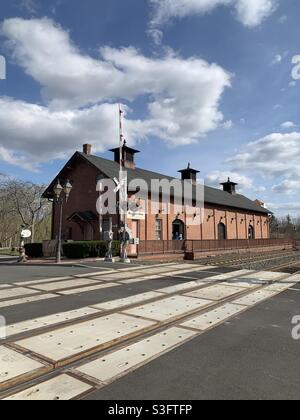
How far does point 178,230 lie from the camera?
3275 cm

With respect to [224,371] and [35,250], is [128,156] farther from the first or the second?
[224,371]

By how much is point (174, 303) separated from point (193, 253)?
60.8 feet

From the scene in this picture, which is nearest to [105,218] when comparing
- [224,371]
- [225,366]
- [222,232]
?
[222,232]

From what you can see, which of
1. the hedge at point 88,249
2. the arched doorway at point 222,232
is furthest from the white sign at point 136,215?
the arched doorway at point 222,232

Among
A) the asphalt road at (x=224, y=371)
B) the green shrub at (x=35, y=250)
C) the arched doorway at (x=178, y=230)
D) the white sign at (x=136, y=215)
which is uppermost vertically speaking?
the white sign at (x=136, y=215)

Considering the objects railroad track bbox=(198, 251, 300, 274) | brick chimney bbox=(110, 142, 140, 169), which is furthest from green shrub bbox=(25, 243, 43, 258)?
railroad track bbox=(198, 251, 300, 274)

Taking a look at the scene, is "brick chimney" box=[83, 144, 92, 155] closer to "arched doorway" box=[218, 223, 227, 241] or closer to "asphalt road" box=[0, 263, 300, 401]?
"arched doorway" box=[218, 223, 227, 241]

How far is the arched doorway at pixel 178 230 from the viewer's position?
32.0 m

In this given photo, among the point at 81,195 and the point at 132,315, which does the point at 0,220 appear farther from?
the point at 132,315

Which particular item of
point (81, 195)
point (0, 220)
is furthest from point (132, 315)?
point (0, 220)

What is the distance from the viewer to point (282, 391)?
3.84 m

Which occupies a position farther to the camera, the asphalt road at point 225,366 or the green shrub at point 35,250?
the green shrub at point 35,250

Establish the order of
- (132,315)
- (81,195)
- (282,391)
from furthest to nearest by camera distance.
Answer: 1. (81,195)
2. (132,315)
3. (282,391)

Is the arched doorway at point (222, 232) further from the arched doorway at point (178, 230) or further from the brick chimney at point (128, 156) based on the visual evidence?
the brick chimney at point (128, 156)
